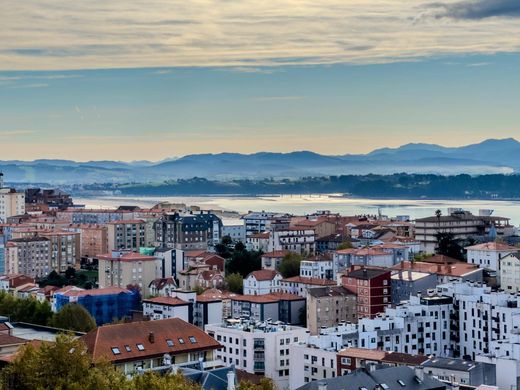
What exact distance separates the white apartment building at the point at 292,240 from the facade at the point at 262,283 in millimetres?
8658

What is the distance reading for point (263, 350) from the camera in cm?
2003

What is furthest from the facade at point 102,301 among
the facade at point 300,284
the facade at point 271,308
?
the facade at point 300,284

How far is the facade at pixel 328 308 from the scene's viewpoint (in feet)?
79.7

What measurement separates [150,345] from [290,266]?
1602 cm

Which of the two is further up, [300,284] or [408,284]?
[408,284]

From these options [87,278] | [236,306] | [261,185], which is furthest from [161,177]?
[236,306]

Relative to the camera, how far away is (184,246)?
42.2m

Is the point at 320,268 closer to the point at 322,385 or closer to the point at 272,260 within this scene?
the point at 272,260

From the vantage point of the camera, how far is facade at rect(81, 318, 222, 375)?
16.3 meters

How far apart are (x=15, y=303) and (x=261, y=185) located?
377ft

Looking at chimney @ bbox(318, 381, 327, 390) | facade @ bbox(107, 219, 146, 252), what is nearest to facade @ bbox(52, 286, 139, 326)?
chimney @ bbox(318, 381, 327, 390)

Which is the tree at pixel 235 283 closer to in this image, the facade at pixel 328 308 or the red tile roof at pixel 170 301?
the red tile roof at pixel 170 301

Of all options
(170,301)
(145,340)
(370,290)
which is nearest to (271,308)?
(370,290)

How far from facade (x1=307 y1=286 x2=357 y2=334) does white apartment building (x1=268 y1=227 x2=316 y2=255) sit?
13.7 metres
